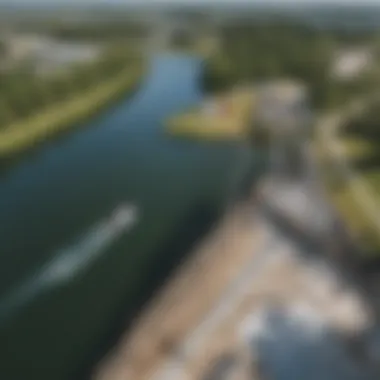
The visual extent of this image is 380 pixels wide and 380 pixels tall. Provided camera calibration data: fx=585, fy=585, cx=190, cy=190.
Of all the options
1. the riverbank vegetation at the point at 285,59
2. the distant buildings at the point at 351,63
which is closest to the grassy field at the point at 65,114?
the riverbank vegetation at the point at 285,59

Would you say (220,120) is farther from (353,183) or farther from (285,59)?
(353,183)

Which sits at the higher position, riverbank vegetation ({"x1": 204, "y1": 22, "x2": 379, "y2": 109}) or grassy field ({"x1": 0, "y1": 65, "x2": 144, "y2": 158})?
riverbank vegetation ({"x1": 204, "y1": 22, "x2": 379, "y2": 109})

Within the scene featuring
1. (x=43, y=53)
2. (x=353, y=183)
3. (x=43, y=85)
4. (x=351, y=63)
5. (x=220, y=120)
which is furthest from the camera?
(x=43, y=53)

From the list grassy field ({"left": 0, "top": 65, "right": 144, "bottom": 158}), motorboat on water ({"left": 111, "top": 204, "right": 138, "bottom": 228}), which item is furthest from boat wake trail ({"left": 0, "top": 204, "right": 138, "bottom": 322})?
grassy field ({"left": 0, "top": 65, "right": 144, "bottom": 158})

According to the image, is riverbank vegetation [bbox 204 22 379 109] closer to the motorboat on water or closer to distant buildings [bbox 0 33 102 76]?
distant buildings [bbox 0 33 102 76]

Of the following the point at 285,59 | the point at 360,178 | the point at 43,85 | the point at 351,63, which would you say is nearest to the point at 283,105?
the point at 285,59

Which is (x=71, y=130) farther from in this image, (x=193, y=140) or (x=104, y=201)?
(x=104, y=201)

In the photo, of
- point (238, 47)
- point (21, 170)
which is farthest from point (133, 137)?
point (238, 47)
